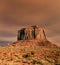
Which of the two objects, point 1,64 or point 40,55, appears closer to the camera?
point 1,64

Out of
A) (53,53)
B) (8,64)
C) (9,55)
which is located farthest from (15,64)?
(53,53)

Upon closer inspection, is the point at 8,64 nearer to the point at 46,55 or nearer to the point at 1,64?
the point at 1,64

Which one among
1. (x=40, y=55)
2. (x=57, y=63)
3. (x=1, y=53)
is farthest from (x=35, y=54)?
(x=57, y=63)

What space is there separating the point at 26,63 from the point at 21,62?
1.00m

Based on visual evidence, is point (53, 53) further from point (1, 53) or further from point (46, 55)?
point (1, 53)

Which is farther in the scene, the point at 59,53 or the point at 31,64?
the point at 59,53

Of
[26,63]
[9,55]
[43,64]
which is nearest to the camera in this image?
[43,64]

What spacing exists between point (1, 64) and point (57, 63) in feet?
29.2

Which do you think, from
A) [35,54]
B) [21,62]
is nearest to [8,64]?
[21,62]

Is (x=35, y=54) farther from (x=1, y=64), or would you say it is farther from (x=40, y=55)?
(x=1, y=64)

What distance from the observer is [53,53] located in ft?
138

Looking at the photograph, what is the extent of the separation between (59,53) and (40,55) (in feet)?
13.6

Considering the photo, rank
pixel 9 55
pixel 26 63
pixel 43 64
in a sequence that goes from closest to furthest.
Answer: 1. pixel 43 64
2. pixel 26 63
3. pixel 9 55

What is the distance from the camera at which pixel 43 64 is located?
2977 centimetres
